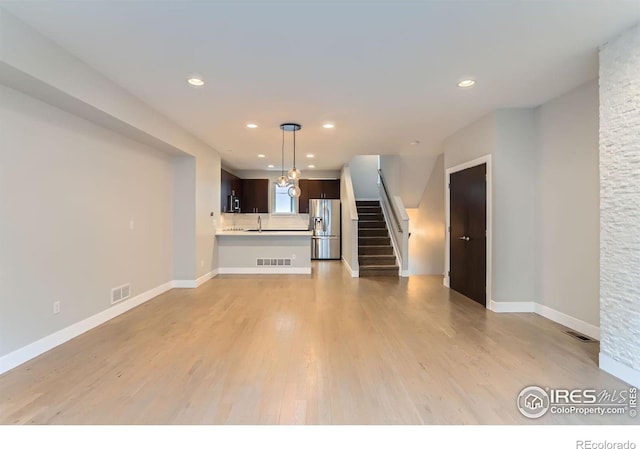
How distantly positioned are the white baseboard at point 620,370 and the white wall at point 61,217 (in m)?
4.80

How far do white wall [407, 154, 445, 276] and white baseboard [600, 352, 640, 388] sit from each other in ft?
17.2

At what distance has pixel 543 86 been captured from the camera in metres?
3.45

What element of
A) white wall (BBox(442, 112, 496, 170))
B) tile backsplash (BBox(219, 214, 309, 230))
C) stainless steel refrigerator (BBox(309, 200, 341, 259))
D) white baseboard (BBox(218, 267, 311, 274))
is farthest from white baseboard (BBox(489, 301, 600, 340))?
tile backsplash (BBox(219, 214, 309, 230))

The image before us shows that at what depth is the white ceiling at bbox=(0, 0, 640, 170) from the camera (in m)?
2.18

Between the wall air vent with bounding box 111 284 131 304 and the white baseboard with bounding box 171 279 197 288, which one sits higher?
the wall air vent with bounding box 111 284 131 304

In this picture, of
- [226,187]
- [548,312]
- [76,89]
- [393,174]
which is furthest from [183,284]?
[548,312]

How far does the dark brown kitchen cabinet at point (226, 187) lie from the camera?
7.44 metres

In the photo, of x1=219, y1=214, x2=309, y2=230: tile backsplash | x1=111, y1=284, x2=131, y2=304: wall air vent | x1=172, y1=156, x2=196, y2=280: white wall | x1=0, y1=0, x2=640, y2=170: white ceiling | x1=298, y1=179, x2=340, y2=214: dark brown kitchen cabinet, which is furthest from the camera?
Answer: x1=298, y1=179, x2=340, y2=214: dark brown kitchen cabinet

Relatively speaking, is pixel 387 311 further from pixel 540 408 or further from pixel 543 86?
pixel 543 86

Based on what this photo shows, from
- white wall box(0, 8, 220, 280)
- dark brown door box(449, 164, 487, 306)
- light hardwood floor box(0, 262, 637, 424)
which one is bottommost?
light hardwood floor box(0, 262, 637, 424)

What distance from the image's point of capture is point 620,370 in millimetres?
2439

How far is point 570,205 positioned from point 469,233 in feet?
4.67

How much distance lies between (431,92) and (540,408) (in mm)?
3084

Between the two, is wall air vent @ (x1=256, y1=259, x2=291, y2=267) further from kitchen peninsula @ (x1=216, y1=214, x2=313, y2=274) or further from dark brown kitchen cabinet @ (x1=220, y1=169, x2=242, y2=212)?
dark brown kitchen cabinet @ (x1=220, y1=169, x2=242, y2=212)
